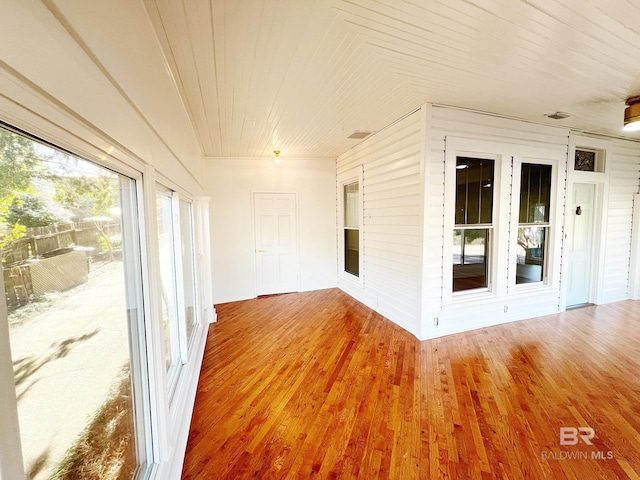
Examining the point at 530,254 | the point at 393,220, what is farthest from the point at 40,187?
the point at 530,254

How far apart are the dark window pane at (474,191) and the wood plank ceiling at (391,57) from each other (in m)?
0.68

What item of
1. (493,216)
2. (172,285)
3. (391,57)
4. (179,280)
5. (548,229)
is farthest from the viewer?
(548,229)

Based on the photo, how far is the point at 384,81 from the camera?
253 cm

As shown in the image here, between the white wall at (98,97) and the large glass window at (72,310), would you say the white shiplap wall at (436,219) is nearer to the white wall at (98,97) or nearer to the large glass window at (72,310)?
the white wall at (98,97)

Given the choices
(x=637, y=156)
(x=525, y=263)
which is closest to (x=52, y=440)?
(x=525, y=263)

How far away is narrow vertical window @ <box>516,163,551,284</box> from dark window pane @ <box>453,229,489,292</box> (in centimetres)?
61

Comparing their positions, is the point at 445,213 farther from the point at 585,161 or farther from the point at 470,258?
the point at 585,161

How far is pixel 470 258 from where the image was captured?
3.60 metres

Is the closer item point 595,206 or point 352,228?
point 595,206

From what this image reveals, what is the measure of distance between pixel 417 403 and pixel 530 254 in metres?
3.18

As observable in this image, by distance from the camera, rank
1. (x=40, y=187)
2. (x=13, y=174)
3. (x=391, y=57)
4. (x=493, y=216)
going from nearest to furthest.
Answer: (x=13, y=174)
(x=40, y=187)
(x=391, y=57)
(x=493, y=216)

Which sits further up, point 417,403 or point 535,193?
point 535,193

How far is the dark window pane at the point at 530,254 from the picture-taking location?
3.86m

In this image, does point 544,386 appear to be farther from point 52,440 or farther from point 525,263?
point 52,440
